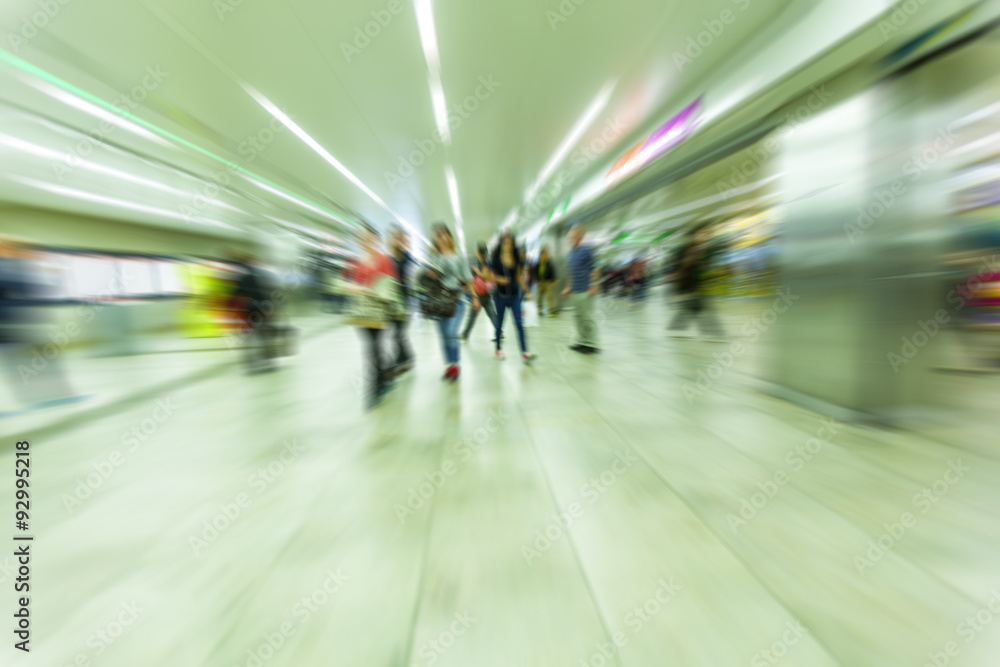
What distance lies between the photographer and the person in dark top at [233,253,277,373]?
4531mm

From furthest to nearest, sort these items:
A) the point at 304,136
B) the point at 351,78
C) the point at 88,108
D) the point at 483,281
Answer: the point at 304,136
the point at 88,108
the point at 351,78
the point at 483,281

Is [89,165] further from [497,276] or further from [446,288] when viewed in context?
[497,276]

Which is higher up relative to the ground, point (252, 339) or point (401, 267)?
point (401, 267)

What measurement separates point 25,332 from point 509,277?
4.27 m

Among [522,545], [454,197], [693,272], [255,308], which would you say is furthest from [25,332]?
[454,197]

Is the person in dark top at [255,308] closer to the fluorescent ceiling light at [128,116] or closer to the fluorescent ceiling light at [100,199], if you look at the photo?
the fluorescent ceiling light at [128,116]

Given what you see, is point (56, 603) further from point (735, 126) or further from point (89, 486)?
point (735, 126)

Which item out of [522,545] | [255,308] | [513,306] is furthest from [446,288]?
[255,308]

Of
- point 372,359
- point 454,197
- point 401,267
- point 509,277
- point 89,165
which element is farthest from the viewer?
point 454,197

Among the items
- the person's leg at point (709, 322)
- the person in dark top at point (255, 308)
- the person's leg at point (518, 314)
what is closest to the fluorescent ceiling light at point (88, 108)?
the person in dark top at point (255, 308)

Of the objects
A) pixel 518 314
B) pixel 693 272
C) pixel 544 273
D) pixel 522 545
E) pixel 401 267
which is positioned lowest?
pixel 522 545

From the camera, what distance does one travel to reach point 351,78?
177 inches

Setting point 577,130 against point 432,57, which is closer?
point 432,57

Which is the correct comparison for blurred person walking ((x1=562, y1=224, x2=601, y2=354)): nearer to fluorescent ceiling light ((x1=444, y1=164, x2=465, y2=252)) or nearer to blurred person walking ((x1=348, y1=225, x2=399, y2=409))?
blurred person walking ((x1=348, y1=225, x2=399, y2=409))
